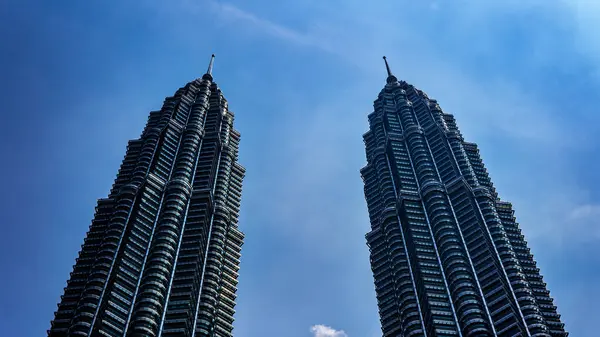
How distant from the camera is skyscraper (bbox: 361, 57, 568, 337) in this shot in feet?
442

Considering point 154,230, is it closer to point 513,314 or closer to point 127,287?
point 127,287

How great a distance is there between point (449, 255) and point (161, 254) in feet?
215

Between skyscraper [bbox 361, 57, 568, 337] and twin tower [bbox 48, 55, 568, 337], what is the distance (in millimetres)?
292

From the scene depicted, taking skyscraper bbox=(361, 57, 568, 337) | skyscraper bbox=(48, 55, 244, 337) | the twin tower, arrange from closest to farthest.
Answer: skyscraper bbox=(48, 55, 244, 337), the twin tower, skyscraper bbox=(361, 57, 568, 337)

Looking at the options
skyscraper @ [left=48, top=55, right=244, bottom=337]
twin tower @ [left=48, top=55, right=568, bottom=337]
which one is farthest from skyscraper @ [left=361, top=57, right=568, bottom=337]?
skyscraper @ [left=48, top=55, right=244, bottom=337]

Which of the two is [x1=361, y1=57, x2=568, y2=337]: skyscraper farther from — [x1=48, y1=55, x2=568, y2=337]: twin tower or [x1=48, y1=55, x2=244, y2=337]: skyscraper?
[x1=48, y1=55, x2=244, y2=337]: skyscraper

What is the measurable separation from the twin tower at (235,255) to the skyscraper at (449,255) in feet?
0.96

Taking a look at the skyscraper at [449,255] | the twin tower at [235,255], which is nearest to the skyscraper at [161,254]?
the twin tower at [235,255]

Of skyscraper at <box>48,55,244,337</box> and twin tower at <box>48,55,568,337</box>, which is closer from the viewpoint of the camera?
skyscraper at <box>48,55,244,337</box>

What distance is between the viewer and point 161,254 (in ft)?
488

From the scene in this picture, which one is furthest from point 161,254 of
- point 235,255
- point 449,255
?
point 449,255

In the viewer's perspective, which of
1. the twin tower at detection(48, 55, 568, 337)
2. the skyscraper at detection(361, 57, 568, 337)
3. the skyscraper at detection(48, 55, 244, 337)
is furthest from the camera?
the skyscraper at detection(361, 57, 568, 337)

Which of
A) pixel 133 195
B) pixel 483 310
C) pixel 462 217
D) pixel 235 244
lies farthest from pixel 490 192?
pixel 133 195

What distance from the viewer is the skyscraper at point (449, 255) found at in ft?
442
